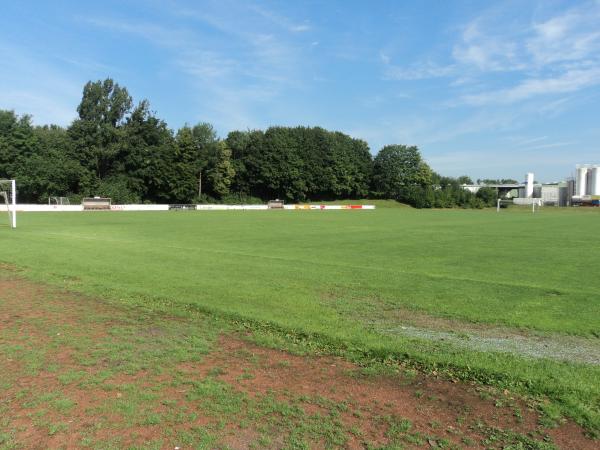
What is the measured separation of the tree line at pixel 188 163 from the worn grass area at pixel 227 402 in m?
79.9

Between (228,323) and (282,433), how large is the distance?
3.86m

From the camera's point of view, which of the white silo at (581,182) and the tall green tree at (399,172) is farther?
the white silo at (581,182)

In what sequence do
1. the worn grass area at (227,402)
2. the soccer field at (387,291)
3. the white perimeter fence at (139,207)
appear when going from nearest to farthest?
the worn grass area at (227,402) < the soccer field at (387,291) < the white perimeter fence at (139,207)

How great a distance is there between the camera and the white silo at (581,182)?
494ft

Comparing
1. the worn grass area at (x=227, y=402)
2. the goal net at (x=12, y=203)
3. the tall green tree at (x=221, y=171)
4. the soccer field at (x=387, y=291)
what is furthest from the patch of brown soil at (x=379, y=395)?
the tall green tree at (x=221, y=171)

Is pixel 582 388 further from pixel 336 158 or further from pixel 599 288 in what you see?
pixel 336 158

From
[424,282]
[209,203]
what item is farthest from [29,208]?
[424,282]

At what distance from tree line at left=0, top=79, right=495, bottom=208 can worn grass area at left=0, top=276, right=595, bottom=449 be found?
7994cm

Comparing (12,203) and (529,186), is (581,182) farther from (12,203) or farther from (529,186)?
(12,203)

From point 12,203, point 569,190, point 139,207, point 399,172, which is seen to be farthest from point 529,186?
point 12,203

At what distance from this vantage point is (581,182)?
496 feet

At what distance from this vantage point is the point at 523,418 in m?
4.31

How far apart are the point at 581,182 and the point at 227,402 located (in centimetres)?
17581

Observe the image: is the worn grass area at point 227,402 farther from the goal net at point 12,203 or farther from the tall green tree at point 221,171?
the tall green tree at point 221,171
